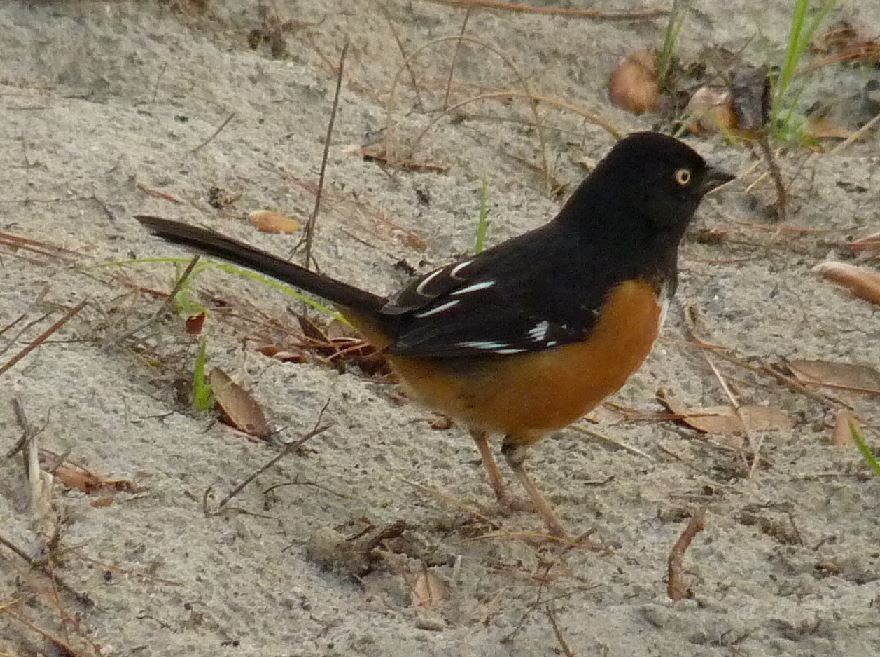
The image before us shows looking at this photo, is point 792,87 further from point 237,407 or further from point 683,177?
point 237,407

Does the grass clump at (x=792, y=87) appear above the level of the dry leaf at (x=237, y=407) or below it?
above

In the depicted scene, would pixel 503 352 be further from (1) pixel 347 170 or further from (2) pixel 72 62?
(2) pixel 72 62

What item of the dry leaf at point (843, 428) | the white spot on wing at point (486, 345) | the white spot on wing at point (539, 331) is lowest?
the dry leaf at point (843, 428)

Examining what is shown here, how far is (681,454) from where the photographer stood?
3.88m

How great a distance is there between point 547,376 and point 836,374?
111 centimetres

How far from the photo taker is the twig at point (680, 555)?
3098mm

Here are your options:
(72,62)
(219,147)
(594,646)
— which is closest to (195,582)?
(594,646)

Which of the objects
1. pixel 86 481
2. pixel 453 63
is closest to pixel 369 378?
pixel 86 481

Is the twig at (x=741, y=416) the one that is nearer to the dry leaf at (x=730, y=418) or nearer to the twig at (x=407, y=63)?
the dry leaf at (x=730, y=418)

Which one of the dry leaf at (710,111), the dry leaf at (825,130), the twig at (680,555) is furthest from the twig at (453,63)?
the twig at (680,555)

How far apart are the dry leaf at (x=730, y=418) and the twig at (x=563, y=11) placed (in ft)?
7.14

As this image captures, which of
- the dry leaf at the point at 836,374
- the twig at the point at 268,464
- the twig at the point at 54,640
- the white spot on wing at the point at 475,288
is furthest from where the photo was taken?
the dry leaf at the point at 836,374

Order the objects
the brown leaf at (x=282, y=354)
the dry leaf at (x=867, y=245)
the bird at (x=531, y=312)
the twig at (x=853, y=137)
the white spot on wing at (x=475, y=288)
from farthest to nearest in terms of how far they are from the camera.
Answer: the twig at (x=853, y=137) → the dry leaf at (x=867, y=245) → the brown leaf at (x=282, y=354) → the white spot on wing at (x=475, y=288) → the bird at (x=531, y=312)

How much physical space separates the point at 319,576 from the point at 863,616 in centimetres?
116
